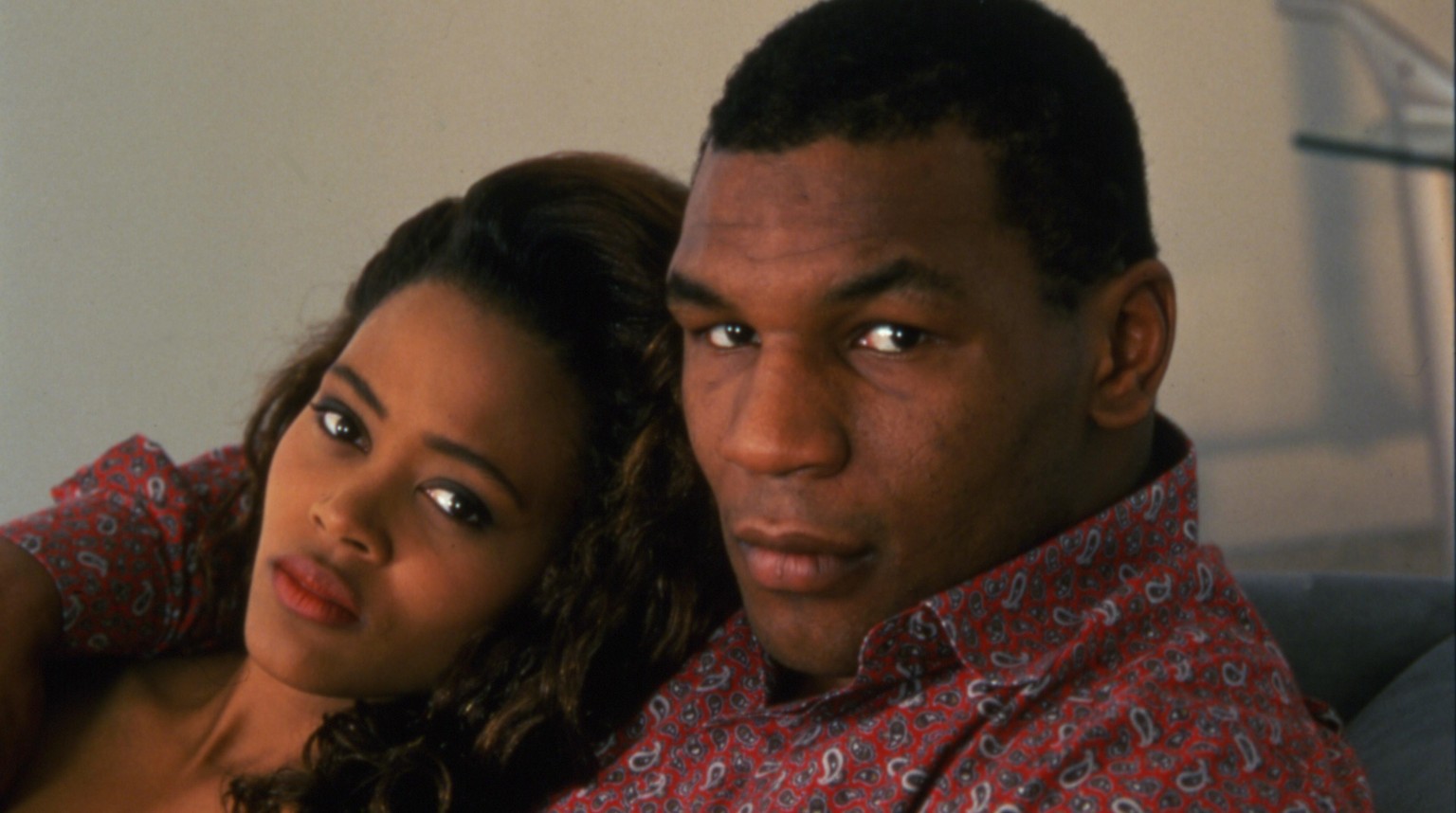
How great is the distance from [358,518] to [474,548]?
0.11 metres

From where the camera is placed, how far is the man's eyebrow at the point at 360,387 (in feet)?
4.72

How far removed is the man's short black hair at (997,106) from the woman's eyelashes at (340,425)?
51cm

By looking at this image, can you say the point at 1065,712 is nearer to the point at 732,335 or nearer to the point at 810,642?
the point at 810,642

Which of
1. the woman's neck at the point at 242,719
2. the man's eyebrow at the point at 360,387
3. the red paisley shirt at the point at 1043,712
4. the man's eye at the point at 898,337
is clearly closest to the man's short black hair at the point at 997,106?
the man's eye at the point at 898,337

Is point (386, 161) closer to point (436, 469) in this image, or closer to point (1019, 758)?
point (436, 469)

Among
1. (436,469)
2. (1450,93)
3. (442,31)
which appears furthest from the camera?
(1450,93)

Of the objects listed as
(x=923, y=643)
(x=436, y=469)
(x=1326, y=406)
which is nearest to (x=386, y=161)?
(x=436, y=469)

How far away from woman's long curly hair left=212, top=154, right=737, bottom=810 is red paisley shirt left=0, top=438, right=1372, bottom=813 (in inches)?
2.8

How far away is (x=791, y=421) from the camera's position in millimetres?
1090

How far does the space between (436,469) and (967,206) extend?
580 millimetres

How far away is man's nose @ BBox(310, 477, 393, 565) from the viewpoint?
1377 mm

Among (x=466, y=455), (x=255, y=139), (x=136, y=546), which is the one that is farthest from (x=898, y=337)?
(x=255, y=139)

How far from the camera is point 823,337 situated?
3.66ft

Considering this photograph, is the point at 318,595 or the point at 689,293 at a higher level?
the point at 689,293
